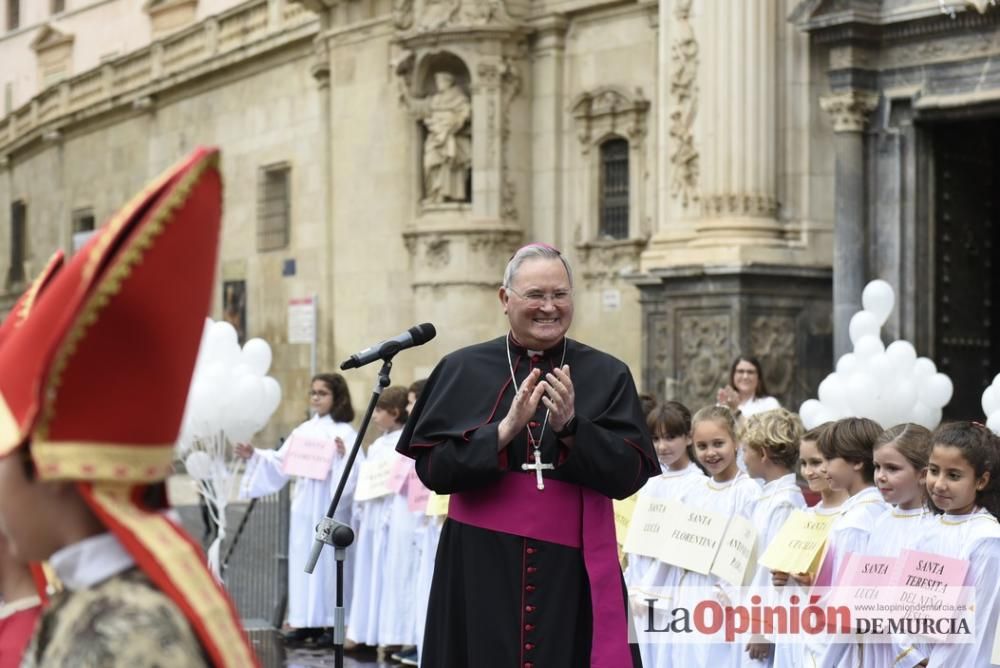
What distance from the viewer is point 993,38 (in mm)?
14969

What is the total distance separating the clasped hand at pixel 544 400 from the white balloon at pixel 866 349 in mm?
5172

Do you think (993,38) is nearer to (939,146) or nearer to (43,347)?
(939,146)

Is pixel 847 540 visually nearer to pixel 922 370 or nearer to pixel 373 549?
pixel 922 370

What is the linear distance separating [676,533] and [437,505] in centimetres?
287

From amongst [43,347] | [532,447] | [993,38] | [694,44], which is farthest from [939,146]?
[43,347]

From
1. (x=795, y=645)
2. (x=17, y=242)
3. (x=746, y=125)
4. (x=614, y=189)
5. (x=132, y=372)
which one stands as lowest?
(x=795, y=645)

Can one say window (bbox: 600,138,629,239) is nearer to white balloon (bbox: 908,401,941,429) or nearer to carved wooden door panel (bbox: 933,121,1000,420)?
carved wooden door panel (bbox: 933,121,1000,420)

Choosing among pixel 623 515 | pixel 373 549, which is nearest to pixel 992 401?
pixel 623 515

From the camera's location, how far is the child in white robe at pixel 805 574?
7.29 metres

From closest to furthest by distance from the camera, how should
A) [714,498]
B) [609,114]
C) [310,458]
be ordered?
[714,498] → [310,458] → [609,114]

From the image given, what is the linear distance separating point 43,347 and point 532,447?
3286 millimetres

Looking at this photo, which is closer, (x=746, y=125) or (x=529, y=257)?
(x=529, y=257)

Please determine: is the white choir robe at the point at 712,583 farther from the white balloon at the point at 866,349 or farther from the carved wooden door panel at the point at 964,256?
the carved wooden door panel at the point at 964,256

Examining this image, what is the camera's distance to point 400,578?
12.2 m
